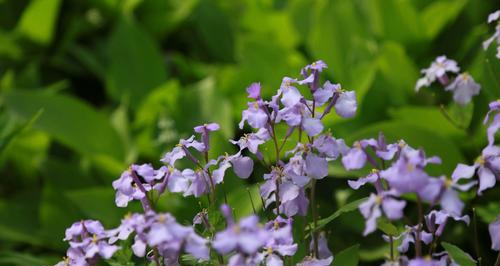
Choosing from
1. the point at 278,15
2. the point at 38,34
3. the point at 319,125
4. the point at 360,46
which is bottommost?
the point at 319,125

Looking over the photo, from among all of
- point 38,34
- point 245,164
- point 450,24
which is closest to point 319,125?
point 245,164

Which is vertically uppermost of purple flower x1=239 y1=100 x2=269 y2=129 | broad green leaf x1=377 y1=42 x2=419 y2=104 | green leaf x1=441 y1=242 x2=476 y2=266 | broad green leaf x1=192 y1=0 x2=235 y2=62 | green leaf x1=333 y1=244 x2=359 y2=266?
broad green leaf x1=192 y1=0 x2=235 y2=62

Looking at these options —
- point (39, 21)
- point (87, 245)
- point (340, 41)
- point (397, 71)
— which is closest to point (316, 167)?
point (87, 245)

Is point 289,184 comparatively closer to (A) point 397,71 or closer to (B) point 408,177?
(B) point 408,177

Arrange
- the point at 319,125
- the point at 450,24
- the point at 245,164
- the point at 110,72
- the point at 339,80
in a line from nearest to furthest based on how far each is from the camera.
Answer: the point at 319,125, the point at 245,164, the point at 339,80, the point at 450,24, the point at 110,72

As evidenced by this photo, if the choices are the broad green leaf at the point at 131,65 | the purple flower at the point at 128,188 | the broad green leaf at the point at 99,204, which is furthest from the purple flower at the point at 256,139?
the broad green leaf at the point at 131,65

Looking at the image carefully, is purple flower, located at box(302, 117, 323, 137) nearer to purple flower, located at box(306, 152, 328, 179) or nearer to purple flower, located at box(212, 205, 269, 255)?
purple flower, located at box(306, 152, 328, 179)

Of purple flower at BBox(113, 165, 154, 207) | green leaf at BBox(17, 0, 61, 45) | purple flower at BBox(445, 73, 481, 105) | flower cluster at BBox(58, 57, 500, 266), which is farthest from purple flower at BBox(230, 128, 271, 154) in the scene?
green leaf at BBox(17, 0, 61, 45)

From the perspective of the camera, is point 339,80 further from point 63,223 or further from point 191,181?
point 191,181
